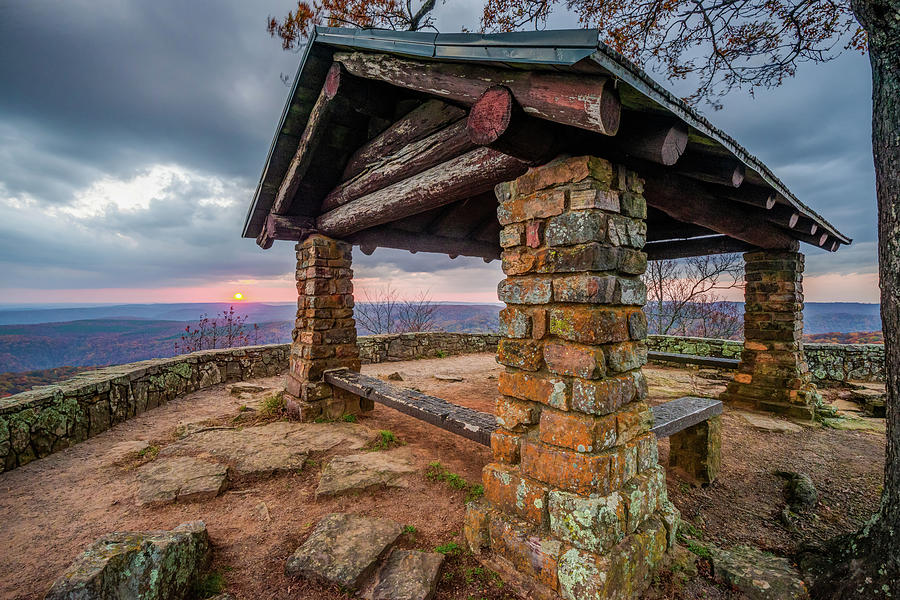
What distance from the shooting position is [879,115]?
84.9 inches

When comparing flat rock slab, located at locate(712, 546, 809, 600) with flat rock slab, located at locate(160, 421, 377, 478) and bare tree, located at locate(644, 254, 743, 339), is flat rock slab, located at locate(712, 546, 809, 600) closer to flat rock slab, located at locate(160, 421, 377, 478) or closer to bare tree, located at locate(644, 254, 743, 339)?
flat rock slab, located at locate(160, 421, 377, 478)

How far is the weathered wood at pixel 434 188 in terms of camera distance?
266 centimetres

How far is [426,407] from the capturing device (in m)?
3.66

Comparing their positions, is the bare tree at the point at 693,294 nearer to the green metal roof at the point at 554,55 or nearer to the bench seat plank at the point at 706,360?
the bench seat plank at the point at 706,360

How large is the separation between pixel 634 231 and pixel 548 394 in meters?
1.17

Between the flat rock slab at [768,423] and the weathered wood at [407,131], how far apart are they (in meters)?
5.84

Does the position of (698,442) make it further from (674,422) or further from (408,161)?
(408,161)

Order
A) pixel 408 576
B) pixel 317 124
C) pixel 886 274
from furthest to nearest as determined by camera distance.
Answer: pixel 317 124 < pixel 408 576 < pixel 886 274

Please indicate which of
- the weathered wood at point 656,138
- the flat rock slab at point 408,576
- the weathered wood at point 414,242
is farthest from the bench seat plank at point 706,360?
the flat rock slab at point 408,576

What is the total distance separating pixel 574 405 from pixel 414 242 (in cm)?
389

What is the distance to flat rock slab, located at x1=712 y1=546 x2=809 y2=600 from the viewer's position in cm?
217

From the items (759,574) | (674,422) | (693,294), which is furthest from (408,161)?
(693,294)

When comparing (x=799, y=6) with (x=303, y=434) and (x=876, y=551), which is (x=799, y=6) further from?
(x=303, y=434)

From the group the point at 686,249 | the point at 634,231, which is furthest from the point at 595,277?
the point at 686,249
